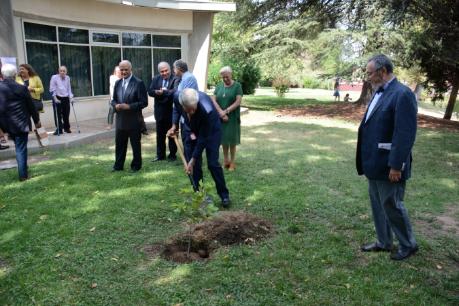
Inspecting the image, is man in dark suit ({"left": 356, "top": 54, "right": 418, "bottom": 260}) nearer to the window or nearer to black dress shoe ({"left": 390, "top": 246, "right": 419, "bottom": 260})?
black dress shoe ({"left": 390, "top": 246, "right": 419, "bottom": 260})

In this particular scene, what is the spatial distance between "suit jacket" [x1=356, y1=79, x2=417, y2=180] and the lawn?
0.97 meters

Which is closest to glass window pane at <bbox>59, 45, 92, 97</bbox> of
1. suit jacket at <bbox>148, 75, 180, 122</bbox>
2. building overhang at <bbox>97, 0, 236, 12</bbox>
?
building overhang at <bbox>97, 0, 236, 12</bbox>

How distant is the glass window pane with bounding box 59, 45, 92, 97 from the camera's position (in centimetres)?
1272

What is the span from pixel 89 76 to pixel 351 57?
9.16 m

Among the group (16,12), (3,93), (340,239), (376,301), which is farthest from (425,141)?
(16,12)

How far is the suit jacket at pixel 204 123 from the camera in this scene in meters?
5.11

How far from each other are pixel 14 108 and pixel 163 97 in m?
2.44

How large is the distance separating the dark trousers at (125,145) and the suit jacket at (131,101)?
11 cm

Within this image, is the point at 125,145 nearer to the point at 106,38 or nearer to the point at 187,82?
the point at 187,82

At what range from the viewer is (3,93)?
6.48 meters

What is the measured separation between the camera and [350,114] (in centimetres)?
1652

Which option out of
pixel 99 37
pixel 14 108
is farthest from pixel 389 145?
pixel 99 37

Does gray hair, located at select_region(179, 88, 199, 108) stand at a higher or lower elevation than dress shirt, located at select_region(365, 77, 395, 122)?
lower

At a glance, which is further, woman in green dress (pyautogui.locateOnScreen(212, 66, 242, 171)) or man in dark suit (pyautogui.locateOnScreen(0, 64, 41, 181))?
woman in green dress (pyautogui.locateOnScreen(212, 66, 242, 171))
